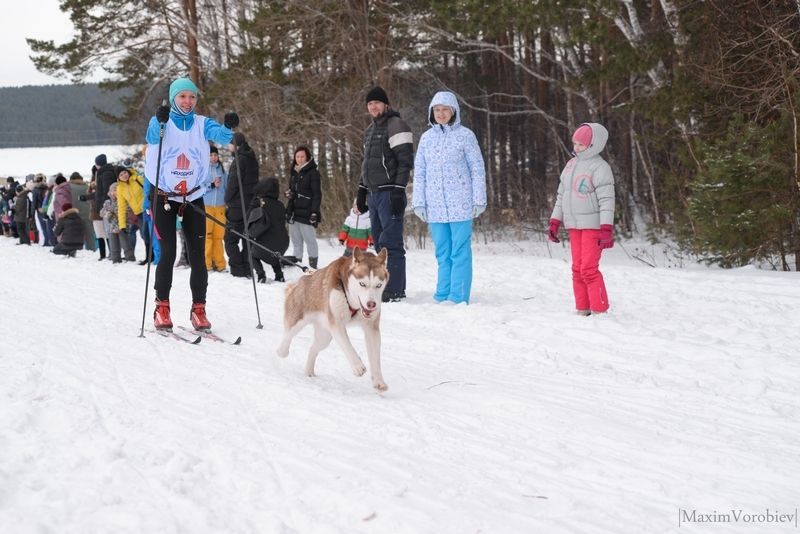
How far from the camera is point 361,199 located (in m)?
8.59

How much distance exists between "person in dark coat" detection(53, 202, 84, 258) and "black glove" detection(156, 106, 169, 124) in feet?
34.4

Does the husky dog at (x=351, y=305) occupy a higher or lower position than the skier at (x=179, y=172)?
lower

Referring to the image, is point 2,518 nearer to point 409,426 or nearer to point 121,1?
point 409,426

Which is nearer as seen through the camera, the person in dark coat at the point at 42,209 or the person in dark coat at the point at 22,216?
the person in dark coat at the point at 42,209

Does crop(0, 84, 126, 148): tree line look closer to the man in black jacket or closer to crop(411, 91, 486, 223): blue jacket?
the man in black jacket

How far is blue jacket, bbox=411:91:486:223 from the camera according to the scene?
7.57m

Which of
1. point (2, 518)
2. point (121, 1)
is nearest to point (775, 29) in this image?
point (2, 518)

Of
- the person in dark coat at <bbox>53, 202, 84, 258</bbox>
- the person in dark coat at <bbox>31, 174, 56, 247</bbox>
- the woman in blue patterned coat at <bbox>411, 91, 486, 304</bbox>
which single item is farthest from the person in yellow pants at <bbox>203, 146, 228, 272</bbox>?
the person in dark coat at <bbox>31, 174, 56, 247</bbox>

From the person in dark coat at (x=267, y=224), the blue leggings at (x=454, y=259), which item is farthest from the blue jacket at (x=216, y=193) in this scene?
the blue leggings at (x=454, y=259)

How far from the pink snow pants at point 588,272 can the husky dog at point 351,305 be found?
2.76 m

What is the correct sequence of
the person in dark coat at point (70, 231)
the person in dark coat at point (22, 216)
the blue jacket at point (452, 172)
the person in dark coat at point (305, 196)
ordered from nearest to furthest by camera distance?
1. the blue jacket at point (452, 172)
2. the person in dark coat at point (305, 196)
3. the person in dark coat at point (70, 231)
4. the person in dark coat at point (22, 216)

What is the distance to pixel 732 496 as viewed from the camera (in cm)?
300

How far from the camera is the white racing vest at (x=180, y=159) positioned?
6.06 meters

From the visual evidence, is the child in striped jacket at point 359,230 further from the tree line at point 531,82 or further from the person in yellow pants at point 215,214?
the tree line at point 531,82
